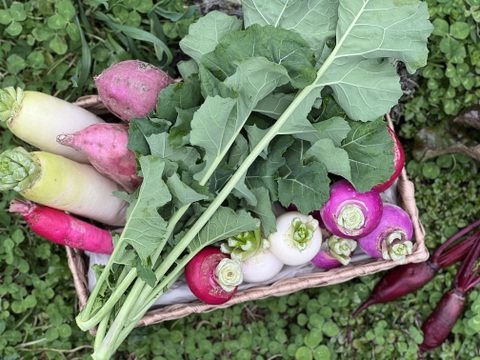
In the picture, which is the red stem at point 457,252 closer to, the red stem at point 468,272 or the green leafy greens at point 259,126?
the red stem at point 468,272

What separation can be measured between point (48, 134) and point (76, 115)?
89 millimetres

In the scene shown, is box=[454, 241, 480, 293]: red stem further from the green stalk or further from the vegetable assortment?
the green stalk

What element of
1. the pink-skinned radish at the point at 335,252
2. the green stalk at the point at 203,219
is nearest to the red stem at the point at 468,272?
the pink-skinned radish at the point at 335,252

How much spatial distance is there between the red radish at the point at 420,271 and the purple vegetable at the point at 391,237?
24 cm

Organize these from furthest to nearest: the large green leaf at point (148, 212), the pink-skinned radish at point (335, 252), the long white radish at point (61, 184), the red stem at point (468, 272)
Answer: the red stem at point (468, 272) < the pink-skinned radish at point (335, 252) < the long white radish at point (61, 184) < the large green leaf at point (148, 212)

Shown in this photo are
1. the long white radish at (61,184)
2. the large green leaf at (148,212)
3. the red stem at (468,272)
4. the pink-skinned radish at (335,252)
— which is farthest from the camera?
the red stem at (468,272)

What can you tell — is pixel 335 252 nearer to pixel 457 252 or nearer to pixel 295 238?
pixel 295 238

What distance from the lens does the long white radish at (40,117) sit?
57.8 inches

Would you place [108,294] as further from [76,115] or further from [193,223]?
[76,115]

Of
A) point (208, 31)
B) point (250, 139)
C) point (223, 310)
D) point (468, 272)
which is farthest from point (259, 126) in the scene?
point (468, 272)

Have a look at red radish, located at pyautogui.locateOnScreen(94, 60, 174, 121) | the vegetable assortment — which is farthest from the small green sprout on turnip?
red radish, located at pyautogui.locateOnScreen(94, 60, 174, 121)

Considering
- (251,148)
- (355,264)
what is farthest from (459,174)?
(251,148)

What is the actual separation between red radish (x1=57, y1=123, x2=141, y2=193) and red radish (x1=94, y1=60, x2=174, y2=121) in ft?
0.21

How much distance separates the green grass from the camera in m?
1.81
